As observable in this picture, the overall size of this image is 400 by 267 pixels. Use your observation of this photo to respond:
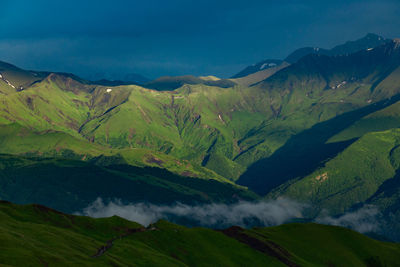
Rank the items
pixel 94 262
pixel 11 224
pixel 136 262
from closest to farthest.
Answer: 1. pixel 94 262
2. pixel 136 262
3. pixel 11 224

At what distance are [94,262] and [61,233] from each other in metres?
46.3

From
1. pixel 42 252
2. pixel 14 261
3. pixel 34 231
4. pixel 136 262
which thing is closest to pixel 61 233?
pixel 34 231

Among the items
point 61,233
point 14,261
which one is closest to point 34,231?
point 61,233

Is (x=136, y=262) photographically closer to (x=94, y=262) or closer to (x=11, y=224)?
(x=94, y=262)

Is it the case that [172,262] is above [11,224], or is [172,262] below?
below

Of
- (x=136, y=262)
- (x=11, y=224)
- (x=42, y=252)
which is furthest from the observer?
(x=11, y=224)

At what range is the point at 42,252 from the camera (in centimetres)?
14662

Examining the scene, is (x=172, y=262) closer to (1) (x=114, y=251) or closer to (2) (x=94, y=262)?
(1) (x=114, y=251)

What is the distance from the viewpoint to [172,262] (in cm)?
19900

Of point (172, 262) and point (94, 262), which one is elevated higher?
point (94, 262)

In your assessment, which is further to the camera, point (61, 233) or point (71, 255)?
point (61, 233)

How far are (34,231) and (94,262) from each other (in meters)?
43.5

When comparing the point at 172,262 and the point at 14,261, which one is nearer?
the point at 14,261

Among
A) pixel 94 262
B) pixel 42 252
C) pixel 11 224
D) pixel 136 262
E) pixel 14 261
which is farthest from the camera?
pixel 11 224
